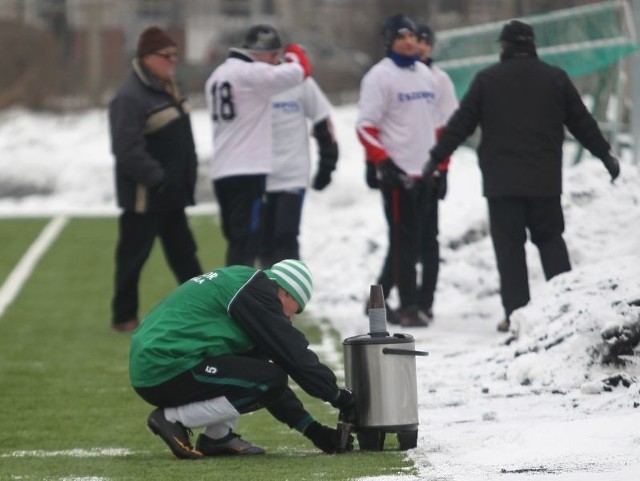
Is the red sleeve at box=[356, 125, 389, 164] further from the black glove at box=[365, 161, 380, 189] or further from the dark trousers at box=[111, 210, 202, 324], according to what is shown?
the dark trousers at box=[111, 210, 202, 324]

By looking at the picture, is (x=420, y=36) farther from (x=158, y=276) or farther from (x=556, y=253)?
(x=158, y=276)

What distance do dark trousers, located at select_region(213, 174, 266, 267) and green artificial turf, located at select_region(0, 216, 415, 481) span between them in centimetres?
69

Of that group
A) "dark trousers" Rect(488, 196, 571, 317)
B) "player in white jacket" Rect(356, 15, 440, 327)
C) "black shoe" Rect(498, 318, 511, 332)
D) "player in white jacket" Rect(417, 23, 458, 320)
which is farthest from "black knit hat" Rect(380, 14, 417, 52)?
"black shoe" Rect(498, 318, 511, 332)

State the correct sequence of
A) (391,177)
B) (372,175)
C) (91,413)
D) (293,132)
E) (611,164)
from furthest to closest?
(293,132), (372,175), (391,177), (611,164), (91,413)

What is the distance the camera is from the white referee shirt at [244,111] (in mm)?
11961

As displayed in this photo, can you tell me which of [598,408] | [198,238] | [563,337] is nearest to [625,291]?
[563,337]

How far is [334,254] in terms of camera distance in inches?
656

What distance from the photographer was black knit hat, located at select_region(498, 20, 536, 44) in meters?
10.7

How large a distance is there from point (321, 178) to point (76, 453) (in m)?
5.39

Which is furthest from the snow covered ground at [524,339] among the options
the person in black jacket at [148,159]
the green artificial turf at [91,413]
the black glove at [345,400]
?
the person in black jacket at [148,159]

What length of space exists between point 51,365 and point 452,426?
135 inches

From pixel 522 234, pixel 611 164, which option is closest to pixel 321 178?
pixel 522 234

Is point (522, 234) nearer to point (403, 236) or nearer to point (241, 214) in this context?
point (403, 236)

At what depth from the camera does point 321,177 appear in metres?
12.9
